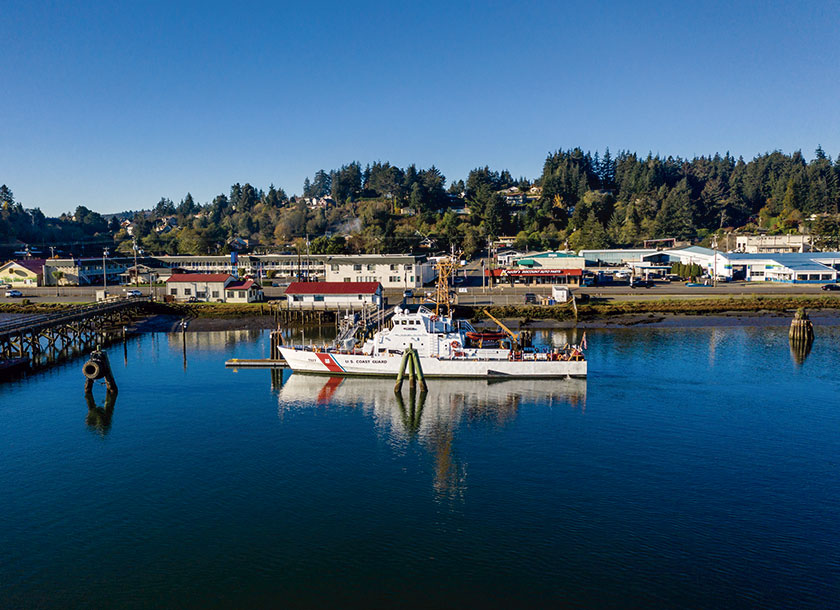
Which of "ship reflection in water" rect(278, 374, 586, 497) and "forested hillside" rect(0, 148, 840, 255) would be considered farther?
"forested hillside" rect(0, 148, 840, 255)

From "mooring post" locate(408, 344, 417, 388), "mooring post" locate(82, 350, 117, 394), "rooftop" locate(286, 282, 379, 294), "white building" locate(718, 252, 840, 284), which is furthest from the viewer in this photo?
"white building" locate(718, 252, 840, 284)

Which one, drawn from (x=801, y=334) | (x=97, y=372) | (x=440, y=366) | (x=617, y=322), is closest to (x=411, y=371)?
(x=440, y=366)

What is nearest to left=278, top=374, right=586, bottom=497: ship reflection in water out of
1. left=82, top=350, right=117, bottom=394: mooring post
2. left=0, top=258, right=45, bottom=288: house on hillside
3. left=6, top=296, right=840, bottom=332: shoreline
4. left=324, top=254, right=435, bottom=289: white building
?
left=82, top=350, right=117, bottom=394: mooring post

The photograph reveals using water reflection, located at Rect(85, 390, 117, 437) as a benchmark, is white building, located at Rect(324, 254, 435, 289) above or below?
above

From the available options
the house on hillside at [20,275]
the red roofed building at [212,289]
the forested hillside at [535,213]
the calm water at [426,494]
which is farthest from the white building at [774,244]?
the house on hillside at [20,275]

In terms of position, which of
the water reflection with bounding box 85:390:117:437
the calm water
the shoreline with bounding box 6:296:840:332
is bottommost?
the calm water

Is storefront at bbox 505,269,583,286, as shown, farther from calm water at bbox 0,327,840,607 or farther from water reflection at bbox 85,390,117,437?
water reflection at bbox 85,390,117,437

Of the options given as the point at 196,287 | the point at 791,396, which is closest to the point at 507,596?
the point at 791,396
